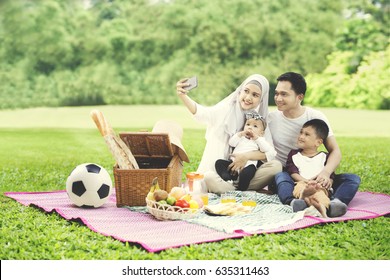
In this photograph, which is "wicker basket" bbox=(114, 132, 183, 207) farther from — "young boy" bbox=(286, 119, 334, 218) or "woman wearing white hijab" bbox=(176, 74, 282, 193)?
"young boy" bbox=(286, 119, 334, 218)

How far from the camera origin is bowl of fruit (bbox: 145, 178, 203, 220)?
361cm

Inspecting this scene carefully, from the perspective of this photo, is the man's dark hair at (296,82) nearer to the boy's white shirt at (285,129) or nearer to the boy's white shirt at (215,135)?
the boy's white shirt at (285,129)

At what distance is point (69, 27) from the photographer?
11.4 metres

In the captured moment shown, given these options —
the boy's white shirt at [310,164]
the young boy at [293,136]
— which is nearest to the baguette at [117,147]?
the young boy at [293,136]

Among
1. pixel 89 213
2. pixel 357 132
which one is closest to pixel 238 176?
pixel 89 213

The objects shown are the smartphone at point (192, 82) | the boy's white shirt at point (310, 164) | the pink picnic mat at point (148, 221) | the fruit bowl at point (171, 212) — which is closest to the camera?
the pink picnic mat at point (148, 221)

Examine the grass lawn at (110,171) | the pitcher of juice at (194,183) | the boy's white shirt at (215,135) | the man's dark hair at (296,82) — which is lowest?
the grass lawn at (110,171)

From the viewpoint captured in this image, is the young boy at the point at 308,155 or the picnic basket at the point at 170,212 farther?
the young boy at the point at 308,155

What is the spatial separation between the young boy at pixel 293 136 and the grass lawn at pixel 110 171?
405mm

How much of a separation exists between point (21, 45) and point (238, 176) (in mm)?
7596

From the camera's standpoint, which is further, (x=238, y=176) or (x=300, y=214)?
(x=238, y=176)

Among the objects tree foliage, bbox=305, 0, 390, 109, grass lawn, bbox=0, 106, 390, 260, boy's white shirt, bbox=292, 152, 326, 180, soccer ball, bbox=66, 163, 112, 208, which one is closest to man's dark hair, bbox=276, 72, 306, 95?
boy's white shirt, bbox=292, 152, 326, 180

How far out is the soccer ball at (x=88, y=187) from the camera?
388 cm

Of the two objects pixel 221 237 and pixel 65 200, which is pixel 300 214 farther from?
pixel 65 200
